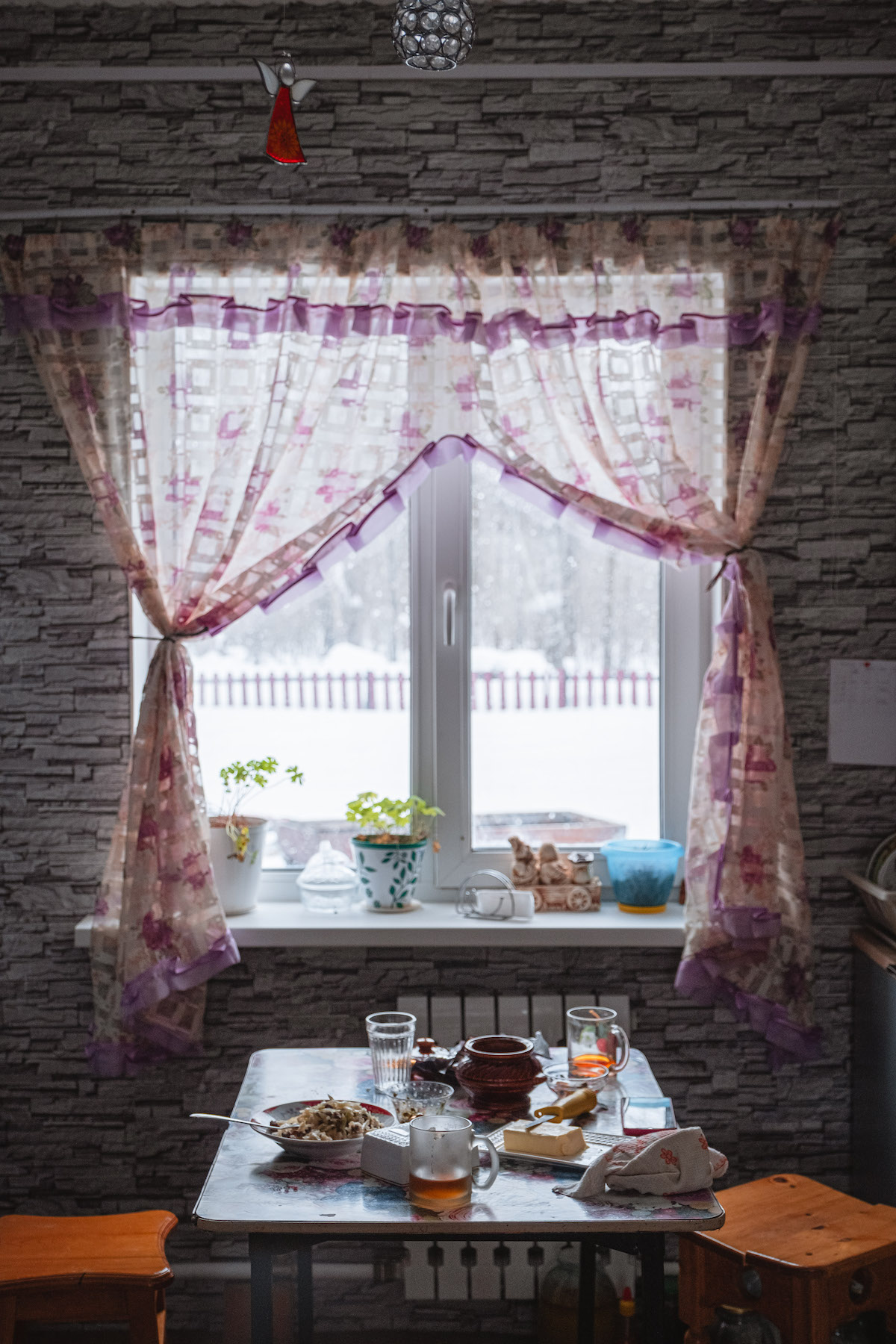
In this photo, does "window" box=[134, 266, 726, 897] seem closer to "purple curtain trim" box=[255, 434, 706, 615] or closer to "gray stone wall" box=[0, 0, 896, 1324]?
"purple curtain trim" box=[255, 434, 706, 615]

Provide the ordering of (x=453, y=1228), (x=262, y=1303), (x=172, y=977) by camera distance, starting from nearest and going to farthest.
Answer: (x=453, y=1228), (x=262, y=1303), (x=172, y=977)

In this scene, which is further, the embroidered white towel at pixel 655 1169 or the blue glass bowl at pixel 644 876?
the blue glass bowl at pixel 644 876

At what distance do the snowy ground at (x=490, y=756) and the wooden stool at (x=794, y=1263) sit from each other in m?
0.93

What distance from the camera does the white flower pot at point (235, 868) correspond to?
2641 mm

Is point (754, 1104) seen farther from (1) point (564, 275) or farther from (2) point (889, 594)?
(1) point (564, 275)

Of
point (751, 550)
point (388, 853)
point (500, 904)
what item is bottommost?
point (500, 904)

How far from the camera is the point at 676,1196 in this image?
5.08 feet

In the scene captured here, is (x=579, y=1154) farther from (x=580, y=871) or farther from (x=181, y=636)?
(x=181, y=636)

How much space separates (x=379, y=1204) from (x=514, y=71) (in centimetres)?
231

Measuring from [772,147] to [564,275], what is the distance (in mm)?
549

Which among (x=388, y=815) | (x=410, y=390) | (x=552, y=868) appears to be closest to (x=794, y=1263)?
(x=552, y=868)

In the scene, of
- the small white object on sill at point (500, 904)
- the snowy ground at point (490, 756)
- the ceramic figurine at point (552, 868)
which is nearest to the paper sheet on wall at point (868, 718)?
the snowy ground at point (490, 756)

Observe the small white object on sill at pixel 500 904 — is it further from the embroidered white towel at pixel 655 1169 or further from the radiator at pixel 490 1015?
the embroidered white towel at pixel 655 1169

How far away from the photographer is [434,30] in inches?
70.9
